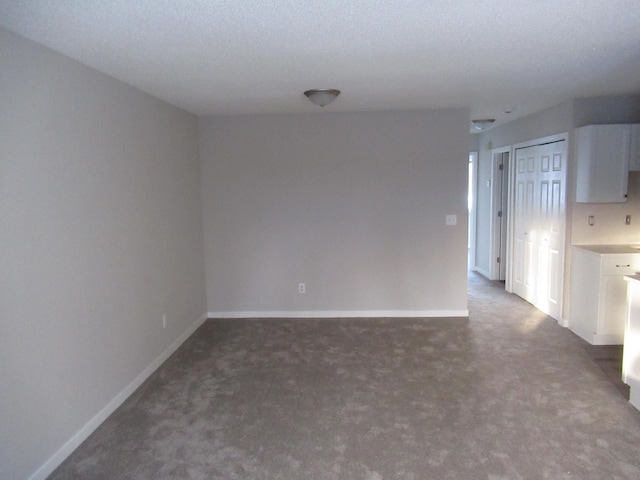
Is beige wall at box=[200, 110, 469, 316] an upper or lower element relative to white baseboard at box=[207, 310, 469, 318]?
upper

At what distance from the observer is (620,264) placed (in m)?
3.90

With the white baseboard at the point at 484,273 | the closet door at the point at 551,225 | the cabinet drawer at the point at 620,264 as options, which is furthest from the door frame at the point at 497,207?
the cabinet drawer at the point at 620,264

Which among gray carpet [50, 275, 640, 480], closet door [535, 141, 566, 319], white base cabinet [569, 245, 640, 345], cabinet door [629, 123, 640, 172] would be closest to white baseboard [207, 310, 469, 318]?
gray carpet [50, 275, 640, 480]

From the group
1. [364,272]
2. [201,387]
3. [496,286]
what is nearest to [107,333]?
[201,387]

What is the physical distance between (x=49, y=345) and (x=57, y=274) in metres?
0.38

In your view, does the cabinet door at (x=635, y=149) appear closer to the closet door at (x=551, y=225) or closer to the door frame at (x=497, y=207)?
the closet door at (x=551, y=225)

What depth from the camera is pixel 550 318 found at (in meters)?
4.86

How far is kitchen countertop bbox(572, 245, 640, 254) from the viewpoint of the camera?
3.98m

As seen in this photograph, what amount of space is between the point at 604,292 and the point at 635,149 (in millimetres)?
1374

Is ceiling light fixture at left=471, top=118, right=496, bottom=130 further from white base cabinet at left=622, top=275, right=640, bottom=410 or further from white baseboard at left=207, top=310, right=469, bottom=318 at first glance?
white base cabinet at left=622, top=275, right=640, bottom=410

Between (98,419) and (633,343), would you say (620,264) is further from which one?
(98,419)

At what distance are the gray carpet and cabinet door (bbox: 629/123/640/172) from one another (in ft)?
5.58

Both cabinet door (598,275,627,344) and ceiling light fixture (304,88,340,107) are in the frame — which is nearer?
ceiling light fixture (304,88,340,107)

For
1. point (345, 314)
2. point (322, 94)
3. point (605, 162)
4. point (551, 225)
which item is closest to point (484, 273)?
point (551, 225)
